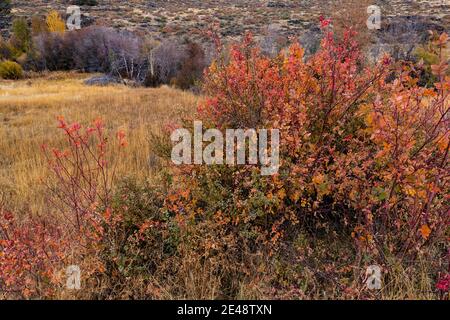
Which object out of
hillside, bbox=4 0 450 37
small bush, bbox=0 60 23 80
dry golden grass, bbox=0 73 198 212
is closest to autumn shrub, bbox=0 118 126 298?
dry golden grass, bbox=0 73 198 212

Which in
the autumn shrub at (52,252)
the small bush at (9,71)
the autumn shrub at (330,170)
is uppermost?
the autumn shrub at (330,170)

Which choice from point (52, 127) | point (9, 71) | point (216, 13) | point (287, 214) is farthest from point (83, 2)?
point (287, 214)

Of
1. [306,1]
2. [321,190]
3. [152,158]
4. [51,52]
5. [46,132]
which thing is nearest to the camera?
[321,190]

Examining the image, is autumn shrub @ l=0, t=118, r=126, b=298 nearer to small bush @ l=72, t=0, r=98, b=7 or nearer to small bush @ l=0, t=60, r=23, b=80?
small bush @ l=0, t=60, r=23, b=80

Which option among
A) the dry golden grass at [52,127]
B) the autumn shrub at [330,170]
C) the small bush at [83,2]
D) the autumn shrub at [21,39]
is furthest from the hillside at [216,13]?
the autumn shrub at [330,170]

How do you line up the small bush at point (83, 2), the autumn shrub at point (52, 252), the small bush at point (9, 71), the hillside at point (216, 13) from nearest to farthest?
the autumn shrub at point (52, 252) < the small bush at point (9, 71) < the hillside at point (216, 13) < the small bush at point (83, 2)

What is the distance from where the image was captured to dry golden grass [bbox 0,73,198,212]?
197 inches

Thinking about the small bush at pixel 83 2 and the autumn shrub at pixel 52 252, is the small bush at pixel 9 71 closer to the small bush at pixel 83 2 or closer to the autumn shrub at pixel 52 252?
the autumn shrub at pixel 52 252

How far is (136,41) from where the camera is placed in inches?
1091

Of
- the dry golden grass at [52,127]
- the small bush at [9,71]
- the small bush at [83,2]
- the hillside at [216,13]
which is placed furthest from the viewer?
the small bush at [83,2]

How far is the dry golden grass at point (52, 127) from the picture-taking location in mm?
5008
